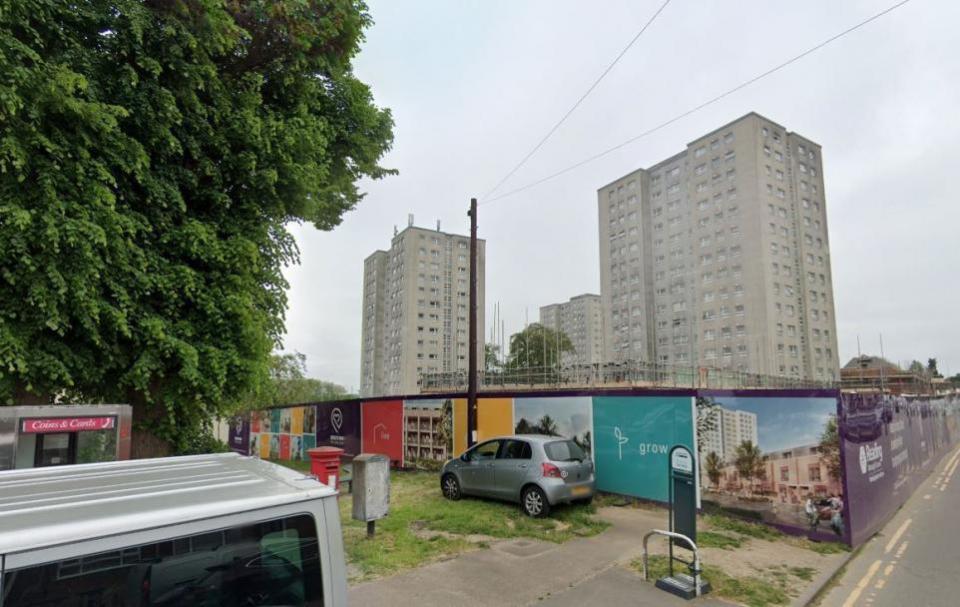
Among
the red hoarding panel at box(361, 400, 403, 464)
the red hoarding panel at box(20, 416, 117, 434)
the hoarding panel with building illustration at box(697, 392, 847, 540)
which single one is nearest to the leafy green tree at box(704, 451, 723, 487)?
the hoarding panel with building illustration at box(697, 392, 847, 540)

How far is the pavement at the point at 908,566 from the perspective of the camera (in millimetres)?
5633

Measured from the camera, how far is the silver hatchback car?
8742 mm

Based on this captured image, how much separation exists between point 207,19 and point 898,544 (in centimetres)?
1387

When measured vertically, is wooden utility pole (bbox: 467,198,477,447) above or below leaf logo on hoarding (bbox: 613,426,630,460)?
above

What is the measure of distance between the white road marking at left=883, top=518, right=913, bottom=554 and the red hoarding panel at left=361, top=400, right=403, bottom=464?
12.2 meters

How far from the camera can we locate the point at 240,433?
2764cm

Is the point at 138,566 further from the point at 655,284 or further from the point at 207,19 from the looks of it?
the point at 655,284

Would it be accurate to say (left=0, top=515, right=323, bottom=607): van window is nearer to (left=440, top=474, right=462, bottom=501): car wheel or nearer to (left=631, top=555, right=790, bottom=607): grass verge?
(left=631, top=555, right=790, bottom=607): grass verge

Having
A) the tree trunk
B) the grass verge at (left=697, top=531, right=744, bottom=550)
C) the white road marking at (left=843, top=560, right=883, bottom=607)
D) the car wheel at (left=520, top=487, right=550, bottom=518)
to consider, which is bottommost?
the white road marking at (left=843, top=560, right=883, bottom=607)

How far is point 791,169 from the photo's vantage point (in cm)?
6144

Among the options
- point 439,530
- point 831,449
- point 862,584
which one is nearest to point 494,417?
point 439,530

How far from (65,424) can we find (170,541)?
5.08m

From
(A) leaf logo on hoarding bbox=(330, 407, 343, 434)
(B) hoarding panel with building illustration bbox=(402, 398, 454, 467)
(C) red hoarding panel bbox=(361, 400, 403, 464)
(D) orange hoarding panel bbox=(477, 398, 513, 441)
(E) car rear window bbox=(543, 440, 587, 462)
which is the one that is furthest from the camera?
(A) leaf logo on hoarding bbox=(330, 407, 343, 434)

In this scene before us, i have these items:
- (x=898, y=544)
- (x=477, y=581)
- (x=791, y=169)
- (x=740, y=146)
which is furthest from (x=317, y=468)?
(x=791, y=169)
